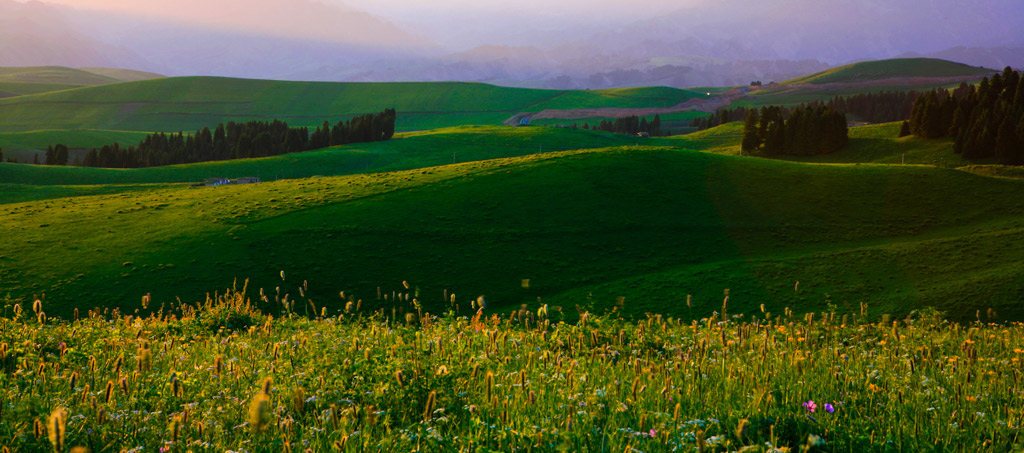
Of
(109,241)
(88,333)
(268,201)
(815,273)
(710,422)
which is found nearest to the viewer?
(710,422)

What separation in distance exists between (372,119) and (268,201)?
116 m

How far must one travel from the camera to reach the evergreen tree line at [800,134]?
127438 millimetres

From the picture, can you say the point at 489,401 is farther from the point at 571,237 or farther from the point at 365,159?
the point at 365,159

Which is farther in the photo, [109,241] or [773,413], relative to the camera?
[109,241]

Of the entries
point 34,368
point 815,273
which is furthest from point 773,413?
point 815,273

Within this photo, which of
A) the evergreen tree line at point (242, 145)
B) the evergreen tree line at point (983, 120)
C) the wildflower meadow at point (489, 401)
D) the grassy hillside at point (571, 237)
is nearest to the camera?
the wildflower meadow at point (489, 401)

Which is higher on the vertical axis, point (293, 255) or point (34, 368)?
point (34, 368)

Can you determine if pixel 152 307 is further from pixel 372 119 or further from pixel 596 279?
pixel 372 119

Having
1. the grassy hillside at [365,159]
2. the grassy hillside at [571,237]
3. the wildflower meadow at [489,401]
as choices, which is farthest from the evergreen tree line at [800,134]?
the wildflower meadow at [489,401]

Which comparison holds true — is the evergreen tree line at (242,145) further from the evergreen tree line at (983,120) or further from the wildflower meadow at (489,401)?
the wildflower meadow at (489,401)

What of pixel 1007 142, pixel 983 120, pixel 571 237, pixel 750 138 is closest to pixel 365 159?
pixel 750 138

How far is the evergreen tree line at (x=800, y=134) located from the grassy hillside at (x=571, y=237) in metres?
53.0

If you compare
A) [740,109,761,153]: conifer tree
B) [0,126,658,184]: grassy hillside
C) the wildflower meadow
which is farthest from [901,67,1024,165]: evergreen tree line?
the wildflower meadow

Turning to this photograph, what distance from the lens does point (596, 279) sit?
46.9 metres
